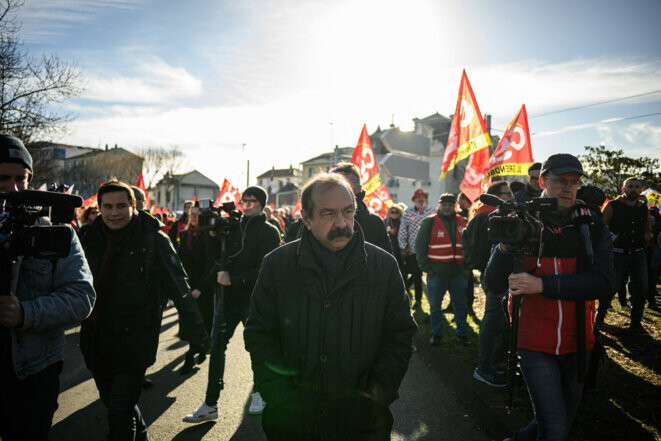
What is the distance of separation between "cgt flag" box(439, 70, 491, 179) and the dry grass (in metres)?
3.41

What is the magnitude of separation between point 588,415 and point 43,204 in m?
4.48

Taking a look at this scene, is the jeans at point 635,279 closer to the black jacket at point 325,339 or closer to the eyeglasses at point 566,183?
the eyeglasses at point 566,183

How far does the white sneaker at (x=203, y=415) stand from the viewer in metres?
3.79

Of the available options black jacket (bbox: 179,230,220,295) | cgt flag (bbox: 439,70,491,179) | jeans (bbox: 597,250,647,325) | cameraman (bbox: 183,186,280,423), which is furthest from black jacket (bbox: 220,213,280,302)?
jeans (bbox: 597,250,647,325)

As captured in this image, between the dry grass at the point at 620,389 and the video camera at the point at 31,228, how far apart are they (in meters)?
3.65

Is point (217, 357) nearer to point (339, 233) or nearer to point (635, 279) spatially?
point (339, 233)

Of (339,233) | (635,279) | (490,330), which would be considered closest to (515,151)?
(635,279)

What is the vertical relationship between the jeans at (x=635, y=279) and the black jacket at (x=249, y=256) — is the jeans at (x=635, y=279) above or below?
below

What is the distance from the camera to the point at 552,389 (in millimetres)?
2406

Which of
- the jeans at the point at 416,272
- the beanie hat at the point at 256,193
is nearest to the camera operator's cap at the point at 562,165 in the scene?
the beanie hat at the point at 256,193

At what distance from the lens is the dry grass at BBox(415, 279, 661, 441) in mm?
3266

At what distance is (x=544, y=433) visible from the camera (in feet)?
7.81

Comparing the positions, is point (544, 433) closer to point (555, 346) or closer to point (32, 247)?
point (555, 346)

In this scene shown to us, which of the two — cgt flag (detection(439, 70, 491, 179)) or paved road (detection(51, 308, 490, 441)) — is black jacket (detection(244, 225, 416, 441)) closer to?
paved road (detection(51, 308, 490, 441))
